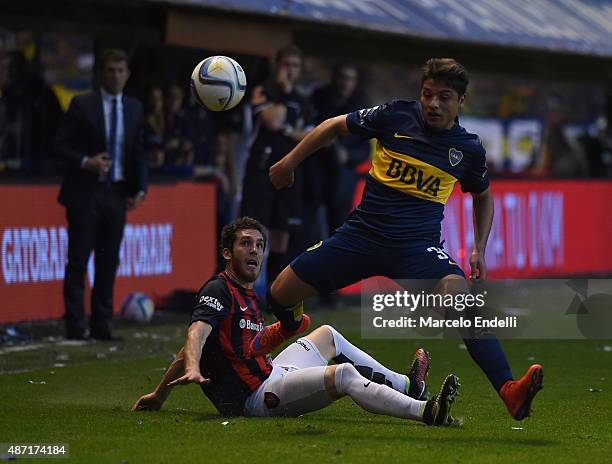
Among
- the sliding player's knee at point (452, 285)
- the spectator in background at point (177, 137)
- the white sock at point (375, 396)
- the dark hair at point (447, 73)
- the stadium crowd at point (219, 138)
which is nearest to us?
the white sock at point (375, 396)

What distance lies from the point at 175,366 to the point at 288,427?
739 mm

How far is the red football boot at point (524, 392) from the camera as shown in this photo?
277 inches

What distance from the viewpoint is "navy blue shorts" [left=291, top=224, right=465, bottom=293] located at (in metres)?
7.64

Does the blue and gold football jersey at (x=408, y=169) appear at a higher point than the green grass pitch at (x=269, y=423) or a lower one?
higher

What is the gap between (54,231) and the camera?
13.3m

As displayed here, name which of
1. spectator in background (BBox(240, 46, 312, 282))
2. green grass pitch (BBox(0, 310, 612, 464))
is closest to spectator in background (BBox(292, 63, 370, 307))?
spectator in background (BBox(240, 46, 312, 282))

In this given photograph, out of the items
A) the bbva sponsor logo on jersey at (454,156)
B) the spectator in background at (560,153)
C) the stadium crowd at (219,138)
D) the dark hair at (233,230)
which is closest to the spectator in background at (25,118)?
the stadium crowd at (219,138)

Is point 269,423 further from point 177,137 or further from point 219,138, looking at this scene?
point 219,138

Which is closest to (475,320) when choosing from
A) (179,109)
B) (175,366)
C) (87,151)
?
(175,366)

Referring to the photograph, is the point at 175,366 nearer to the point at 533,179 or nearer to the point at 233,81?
the point at 233,81

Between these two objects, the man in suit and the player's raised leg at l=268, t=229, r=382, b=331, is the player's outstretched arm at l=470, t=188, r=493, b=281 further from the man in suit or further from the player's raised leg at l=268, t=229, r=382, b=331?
the man in suit

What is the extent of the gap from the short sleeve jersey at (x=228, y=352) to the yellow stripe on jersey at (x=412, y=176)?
3.44ft

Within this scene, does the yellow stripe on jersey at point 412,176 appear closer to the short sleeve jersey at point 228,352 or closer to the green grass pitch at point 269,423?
the short sleeve jersey at point 228,352

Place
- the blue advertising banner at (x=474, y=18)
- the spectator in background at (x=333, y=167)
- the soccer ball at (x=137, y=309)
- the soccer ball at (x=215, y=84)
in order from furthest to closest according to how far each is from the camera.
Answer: the blue advertising banner at (x=474, y=18) → the spectator in background at (x=333, y=167) → the soccer ball at (x=137, y=309) → the soccer ball at (x=215, y=84)
